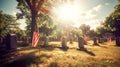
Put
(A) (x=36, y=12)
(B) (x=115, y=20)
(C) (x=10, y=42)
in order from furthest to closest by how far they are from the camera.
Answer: (B) (x=115, y=20), (A) (x=36, y=12), (C) (x=10, y=42)

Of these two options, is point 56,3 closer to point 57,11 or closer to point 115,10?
point 57,11

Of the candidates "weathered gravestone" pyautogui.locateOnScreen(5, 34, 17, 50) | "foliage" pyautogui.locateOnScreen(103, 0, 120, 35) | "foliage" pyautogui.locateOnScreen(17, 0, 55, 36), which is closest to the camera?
"weathered gravestone" pyautogui.locateOnScreen(5, 34, 17, 50)

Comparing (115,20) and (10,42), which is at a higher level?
(115,20)

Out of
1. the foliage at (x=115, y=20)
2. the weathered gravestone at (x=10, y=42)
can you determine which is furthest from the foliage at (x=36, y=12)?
the foliage at (x=115, y=20)

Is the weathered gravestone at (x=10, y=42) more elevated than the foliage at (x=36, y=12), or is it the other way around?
the foliage at (x=36, y=12)

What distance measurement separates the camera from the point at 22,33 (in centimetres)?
8950

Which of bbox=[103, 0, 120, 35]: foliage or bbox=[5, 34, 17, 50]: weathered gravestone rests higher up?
bbox=[103, 0, 120, 35]: foliage

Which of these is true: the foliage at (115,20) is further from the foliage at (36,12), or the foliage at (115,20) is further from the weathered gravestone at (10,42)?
the weathered gravestone at (10,42)

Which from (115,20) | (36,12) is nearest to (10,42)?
(36,12)

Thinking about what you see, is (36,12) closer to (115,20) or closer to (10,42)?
(10,42)

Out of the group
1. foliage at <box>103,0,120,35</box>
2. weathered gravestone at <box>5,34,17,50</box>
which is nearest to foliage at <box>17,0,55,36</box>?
weathered gravestone at <box>5,34,17,50</box>

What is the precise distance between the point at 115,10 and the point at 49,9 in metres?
20.9

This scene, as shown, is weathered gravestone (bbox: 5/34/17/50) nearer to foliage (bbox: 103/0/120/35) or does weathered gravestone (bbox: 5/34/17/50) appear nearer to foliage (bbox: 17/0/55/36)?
foliage (bbox: 17/0/55/36)

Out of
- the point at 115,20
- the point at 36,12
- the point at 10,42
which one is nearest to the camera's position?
the point at 10,42
